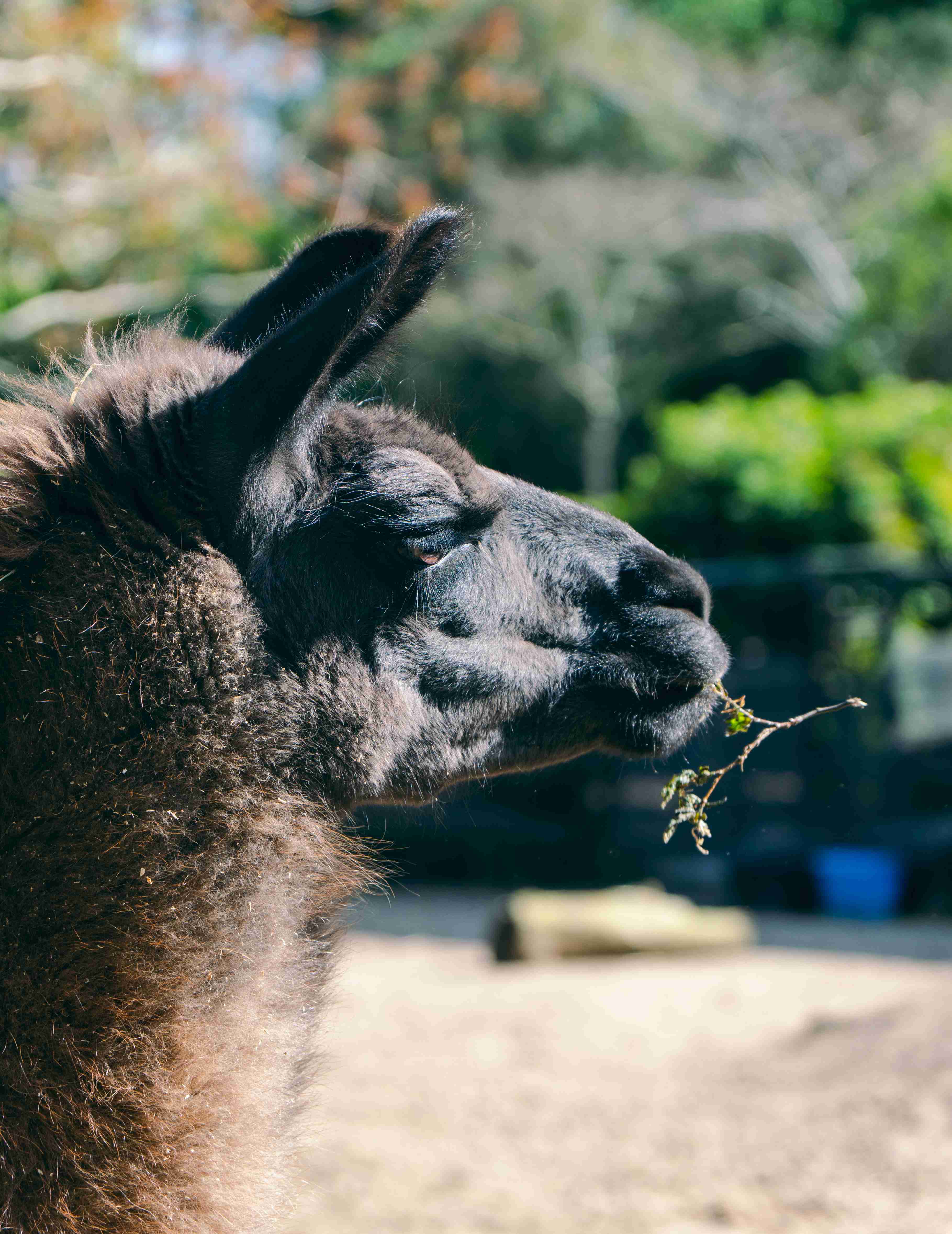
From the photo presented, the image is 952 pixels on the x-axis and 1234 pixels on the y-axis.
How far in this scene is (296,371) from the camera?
6.38 feet

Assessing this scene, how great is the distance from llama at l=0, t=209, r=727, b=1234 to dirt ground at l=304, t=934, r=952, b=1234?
50 cm

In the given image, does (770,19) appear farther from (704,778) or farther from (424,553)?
(424,553)

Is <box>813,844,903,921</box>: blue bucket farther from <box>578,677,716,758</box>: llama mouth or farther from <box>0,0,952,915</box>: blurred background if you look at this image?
<box>578,677,716,758</box>: llama mouth

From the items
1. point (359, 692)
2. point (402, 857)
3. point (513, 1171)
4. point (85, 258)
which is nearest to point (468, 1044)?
point (513, 1171)

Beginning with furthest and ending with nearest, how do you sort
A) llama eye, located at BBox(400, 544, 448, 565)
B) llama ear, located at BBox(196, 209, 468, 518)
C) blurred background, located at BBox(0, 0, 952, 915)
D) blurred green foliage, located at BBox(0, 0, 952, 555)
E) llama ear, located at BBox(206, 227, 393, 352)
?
blurred green foliage, located at BBox(0, 0, 952, 555)
blurred background, located at BBox(0, 0, 952, 915)
llama ear, located at BBox(206, 227, 393, 352)
llama eye, located at BBox(400, 544, 448, 565)
llama ear, located at BBox(196, 209, 468, 518)

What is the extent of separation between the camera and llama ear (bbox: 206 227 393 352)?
231cm

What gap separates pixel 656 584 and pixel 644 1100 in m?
3.42

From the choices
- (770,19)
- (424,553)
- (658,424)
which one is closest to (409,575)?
(424,553)

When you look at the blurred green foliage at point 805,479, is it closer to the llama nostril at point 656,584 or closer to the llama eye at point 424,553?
the llama nostril at point 656,584

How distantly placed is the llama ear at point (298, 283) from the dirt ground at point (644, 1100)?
1.23m

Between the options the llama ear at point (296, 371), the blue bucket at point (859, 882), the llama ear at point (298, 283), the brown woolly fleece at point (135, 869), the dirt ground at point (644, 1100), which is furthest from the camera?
the blue bucket at point (859, 882)

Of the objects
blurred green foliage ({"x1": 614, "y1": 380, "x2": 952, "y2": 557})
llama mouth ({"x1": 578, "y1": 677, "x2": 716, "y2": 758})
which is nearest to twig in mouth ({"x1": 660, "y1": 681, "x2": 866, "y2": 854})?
llama mouth ({"x1": 578, "y1": 677, "x2": 716, "y2": 758})

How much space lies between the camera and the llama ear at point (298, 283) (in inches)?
91.0

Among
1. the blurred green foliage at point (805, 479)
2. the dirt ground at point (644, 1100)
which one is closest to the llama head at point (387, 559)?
the dirt ground at point (644, 1100)
